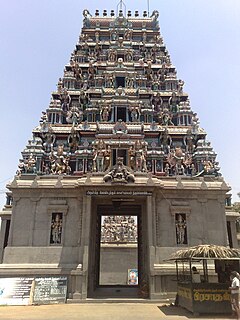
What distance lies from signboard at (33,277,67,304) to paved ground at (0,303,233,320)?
86 centimetres

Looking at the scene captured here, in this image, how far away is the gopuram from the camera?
69.3 feet

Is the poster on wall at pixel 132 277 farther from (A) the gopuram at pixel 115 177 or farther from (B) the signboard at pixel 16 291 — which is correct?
(B) the signboard at pixel 16 291

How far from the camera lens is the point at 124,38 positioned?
41.7 m

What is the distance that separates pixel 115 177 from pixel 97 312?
8.82 metres

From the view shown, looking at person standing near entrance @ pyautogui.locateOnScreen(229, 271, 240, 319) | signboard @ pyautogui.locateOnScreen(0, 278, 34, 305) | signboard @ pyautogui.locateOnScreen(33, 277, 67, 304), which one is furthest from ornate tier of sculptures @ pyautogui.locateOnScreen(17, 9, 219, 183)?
person standing near entrance @ pyautogui.locateOnScreen(229, 271, 240, 319)

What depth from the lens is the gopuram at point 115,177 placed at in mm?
21125

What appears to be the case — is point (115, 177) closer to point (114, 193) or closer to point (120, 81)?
point (114, 193)

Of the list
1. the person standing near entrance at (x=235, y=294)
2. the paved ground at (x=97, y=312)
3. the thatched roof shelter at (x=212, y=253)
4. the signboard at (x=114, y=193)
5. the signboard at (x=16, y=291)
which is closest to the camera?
the person standing near entrance at (x=235, y=294)

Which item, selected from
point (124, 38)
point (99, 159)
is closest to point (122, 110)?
point (99, 159)

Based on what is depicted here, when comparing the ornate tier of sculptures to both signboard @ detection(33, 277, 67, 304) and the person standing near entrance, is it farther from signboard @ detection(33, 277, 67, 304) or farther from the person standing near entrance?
the person standing near entrance

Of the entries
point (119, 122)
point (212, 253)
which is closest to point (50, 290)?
point (212, 253)

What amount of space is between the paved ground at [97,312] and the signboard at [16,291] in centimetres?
80

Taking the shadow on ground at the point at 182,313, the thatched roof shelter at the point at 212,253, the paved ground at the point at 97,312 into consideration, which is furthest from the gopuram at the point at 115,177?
the thatched roof shelter at the point at 212,253

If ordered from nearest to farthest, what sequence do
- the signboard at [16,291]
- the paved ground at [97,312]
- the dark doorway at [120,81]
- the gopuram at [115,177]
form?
the paved ground at [97,312] < the signboard at [16,291] < the gopuram at [115,177] < the dark doorway at [120,81]
